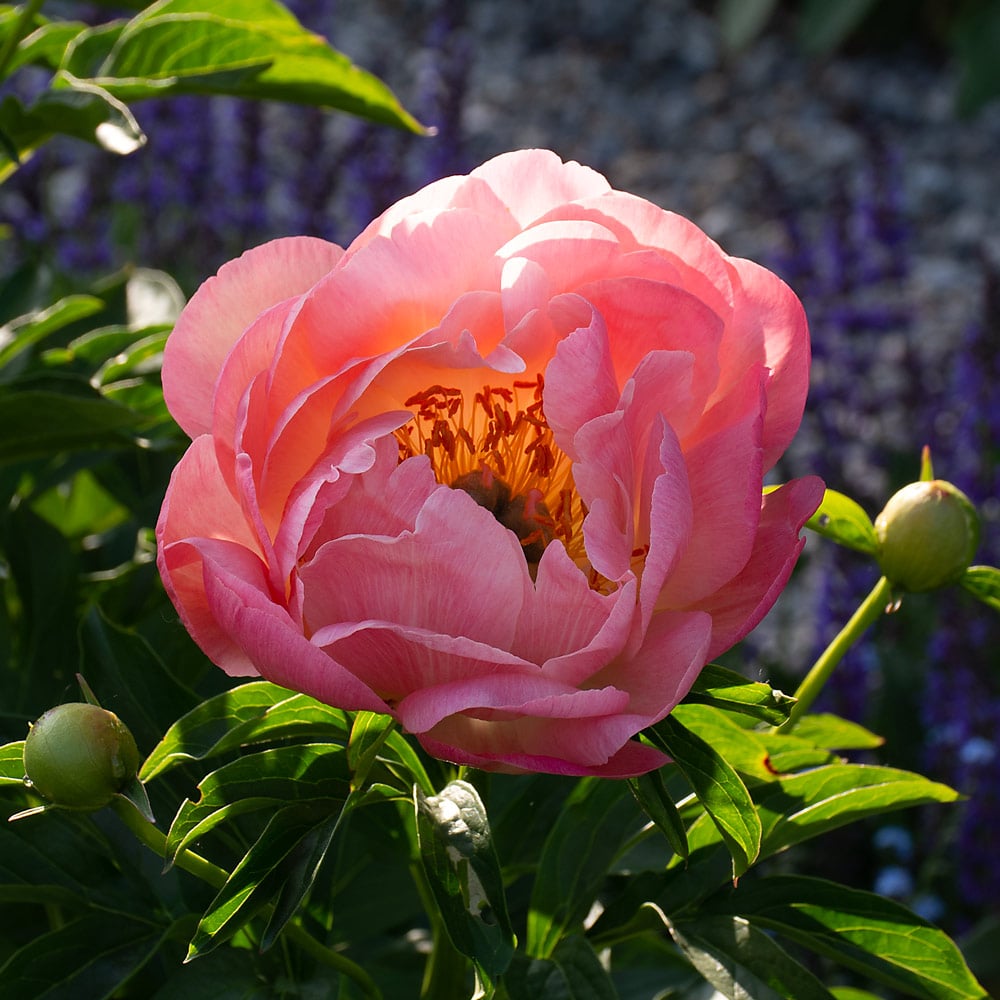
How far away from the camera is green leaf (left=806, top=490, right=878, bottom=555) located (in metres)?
0.69

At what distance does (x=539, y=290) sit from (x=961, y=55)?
473 cm

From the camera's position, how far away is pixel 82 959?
66 centimetres

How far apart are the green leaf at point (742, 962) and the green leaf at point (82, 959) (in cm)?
25

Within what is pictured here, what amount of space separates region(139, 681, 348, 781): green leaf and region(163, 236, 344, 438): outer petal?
0.38 feet

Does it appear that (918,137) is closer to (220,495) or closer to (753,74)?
(753,74)

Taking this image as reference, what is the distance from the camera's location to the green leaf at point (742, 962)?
0.62 metres

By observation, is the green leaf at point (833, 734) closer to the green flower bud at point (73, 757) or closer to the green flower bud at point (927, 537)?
the green flower bud at point (927, 537)

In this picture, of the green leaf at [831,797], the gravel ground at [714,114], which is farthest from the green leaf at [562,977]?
the gravel ground at [714,114]

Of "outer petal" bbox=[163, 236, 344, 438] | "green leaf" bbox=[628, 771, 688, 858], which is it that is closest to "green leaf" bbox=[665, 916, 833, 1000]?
"green leaf" bbox=[628, 771, 688, 858]

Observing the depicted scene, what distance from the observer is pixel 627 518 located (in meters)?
0.55

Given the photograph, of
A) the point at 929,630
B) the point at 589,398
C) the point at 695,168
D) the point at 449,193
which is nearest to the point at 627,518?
the point at 589,398

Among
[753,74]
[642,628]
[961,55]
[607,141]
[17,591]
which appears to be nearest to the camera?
[642,628]

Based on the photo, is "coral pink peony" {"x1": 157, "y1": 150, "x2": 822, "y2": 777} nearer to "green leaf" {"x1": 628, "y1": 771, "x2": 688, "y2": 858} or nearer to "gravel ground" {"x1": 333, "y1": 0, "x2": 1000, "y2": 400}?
"green leaf" {"x1": 628, "y1": 771, "x2": 688, "y2": 858}

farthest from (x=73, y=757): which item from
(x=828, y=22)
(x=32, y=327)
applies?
(x=828, y=22)
